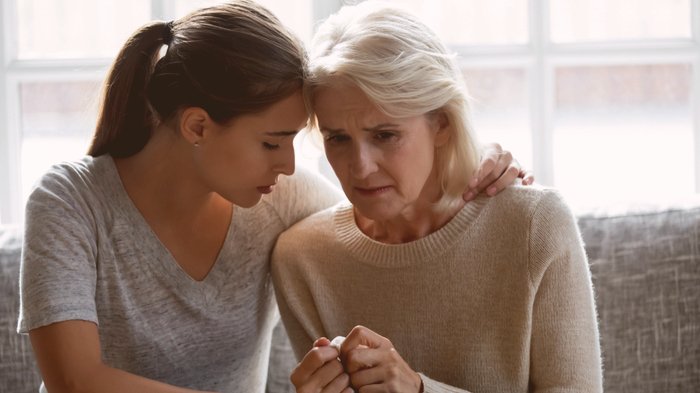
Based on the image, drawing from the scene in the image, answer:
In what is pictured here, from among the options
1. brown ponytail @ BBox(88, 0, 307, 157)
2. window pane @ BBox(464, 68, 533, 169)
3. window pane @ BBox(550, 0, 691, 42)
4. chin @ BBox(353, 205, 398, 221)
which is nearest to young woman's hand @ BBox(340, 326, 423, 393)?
chin @ BBox(353, 205, 398, 221)

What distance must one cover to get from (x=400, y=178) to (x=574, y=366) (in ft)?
1.51

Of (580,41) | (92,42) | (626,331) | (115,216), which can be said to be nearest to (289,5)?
(92,42)

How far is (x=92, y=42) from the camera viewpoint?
112 inches

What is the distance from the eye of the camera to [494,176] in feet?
6.57

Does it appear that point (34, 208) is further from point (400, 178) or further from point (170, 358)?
point (400, 178)

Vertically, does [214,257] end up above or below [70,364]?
above

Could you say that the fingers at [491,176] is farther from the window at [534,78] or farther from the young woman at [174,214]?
the window at [534,78]

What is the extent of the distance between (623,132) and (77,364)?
5.66ft

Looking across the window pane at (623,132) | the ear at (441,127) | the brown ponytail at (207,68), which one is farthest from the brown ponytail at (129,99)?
the window pane at (623,132)

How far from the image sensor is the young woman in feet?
6.06

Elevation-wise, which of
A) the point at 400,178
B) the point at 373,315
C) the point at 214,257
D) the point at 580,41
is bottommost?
the point at 373,315

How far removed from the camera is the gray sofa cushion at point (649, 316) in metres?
2.33

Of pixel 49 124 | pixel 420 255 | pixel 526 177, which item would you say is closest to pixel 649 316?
pixel 526 177

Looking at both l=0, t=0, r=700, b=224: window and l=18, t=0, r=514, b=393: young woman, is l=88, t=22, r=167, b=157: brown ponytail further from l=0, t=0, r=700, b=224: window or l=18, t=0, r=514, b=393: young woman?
l=0, t=0, r=700, b=224: window
